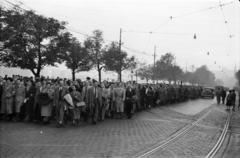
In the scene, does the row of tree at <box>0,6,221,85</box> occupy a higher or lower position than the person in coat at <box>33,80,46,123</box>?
higher

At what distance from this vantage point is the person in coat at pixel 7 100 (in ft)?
40.4

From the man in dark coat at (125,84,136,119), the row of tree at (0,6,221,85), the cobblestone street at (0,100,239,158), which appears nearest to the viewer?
the cobblestone street at (0,100,239,158)

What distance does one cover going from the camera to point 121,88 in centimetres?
1526

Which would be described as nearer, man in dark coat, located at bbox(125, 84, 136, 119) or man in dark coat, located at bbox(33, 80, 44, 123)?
man in dark coat, located at bbox(33, 80, 44, 123)

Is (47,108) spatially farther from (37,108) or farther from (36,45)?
(36,45)

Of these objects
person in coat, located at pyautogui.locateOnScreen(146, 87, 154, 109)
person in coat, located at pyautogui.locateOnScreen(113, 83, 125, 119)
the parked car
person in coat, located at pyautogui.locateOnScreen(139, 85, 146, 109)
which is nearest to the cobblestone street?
person in coat, located at pyautogui.locateOnScreen(113, 83, 125, 119)

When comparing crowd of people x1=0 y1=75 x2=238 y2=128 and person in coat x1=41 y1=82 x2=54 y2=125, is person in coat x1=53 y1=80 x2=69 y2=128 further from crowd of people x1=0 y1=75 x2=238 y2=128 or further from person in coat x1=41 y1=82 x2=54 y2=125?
person in coat x1=41 y1=82 x2=54 y2=125

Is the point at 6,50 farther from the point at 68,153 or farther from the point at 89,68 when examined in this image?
the point at 68,153

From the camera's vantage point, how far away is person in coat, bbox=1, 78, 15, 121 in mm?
12320

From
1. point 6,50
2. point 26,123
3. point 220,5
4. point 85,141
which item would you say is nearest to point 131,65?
Result: point 6,50

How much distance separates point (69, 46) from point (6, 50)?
6326 mm

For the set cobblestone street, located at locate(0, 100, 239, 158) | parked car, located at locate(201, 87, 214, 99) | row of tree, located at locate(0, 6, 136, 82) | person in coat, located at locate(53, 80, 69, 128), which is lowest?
cobblestone street, located at locate(0, 100, 239, 158)

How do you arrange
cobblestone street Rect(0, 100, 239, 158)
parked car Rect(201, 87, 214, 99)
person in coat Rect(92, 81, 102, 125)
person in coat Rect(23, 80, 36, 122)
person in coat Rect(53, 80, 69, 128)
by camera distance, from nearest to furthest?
1. cobblestone street Rect(0, 100, 239, 158)
2. person in coat Rect(53, 80, 69, 128)
3. person in coat Rect(23, 80, 36, 122)
4. person in coat Rect(92, 81, 102, 125)
5. parked car Rect(201, 87, 214, 99)

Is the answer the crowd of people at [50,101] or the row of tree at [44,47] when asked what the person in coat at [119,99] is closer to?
the crowd of people at [50,101]
